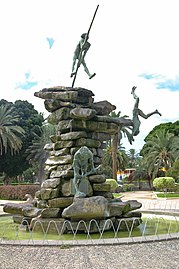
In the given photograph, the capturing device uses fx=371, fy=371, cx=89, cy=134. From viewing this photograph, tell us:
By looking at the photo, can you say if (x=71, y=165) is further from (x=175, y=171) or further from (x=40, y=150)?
(x=40, y=150)

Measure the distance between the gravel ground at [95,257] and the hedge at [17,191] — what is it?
21502 mm

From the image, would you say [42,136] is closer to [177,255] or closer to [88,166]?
[88,166]

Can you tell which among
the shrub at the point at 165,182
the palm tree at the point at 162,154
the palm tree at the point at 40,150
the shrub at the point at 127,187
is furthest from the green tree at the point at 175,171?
the palm tree at the point at 40,150

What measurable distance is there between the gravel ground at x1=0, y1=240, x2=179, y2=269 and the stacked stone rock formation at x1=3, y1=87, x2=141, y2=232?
2.47 m

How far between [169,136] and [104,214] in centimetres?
3884

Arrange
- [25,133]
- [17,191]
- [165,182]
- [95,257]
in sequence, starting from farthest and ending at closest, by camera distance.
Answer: [25,133] → [165,182] → [17,191] → [95,257]

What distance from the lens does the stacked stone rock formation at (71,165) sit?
9.72m

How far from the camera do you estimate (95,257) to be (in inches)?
258

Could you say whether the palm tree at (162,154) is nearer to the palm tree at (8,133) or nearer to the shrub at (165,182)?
the shrub at (165,182)

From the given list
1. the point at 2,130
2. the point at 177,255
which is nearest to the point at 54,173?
the point at 177,255

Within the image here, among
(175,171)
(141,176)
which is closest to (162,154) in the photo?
(141,176)

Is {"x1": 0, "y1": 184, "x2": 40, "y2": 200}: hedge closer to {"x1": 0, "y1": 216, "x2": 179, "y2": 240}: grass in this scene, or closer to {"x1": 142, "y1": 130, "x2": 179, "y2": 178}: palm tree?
{"x1": 0, "y1": 216, "x2": 179, "y2": 240}: grass

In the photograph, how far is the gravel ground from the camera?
611 centimetres

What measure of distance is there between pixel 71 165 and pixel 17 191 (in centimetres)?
1939
